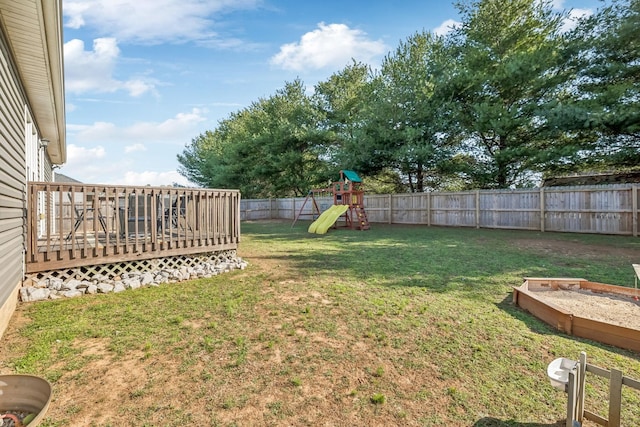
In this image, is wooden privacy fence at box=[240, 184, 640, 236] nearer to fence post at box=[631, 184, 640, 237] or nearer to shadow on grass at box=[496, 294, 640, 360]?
fence post at box=[631, 184, 640, 237]

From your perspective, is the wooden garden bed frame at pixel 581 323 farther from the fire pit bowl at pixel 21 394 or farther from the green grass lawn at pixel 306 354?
the fire pit bowl at pixel 21 394

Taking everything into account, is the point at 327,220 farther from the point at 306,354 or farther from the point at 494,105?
the point at 306,354

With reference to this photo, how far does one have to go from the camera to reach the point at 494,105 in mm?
13766

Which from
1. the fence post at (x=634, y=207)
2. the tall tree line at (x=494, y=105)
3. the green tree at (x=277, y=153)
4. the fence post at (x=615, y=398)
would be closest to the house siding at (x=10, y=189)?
the fence post at (x=615, y=398)

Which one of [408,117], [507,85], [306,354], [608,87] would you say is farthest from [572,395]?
[408,117]

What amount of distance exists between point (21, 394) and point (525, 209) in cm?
1404

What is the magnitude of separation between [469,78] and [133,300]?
15354 millimetres

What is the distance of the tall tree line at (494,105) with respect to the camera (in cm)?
1136

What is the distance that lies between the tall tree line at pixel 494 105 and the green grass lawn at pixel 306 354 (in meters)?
9.36

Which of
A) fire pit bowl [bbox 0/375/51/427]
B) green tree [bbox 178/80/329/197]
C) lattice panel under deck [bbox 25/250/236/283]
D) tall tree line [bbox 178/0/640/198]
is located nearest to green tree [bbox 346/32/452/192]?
tall tree line [bbox 178/0/640/198]

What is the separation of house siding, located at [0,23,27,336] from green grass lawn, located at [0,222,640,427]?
42 cm

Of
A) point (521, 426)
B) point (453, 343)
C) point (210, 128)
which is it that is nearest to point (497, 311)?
point (453, 343)

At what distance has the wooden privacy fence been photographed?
9844mm

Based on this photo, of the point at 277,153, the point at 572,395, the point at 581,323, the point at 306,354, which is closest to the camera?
the point at 572,395
